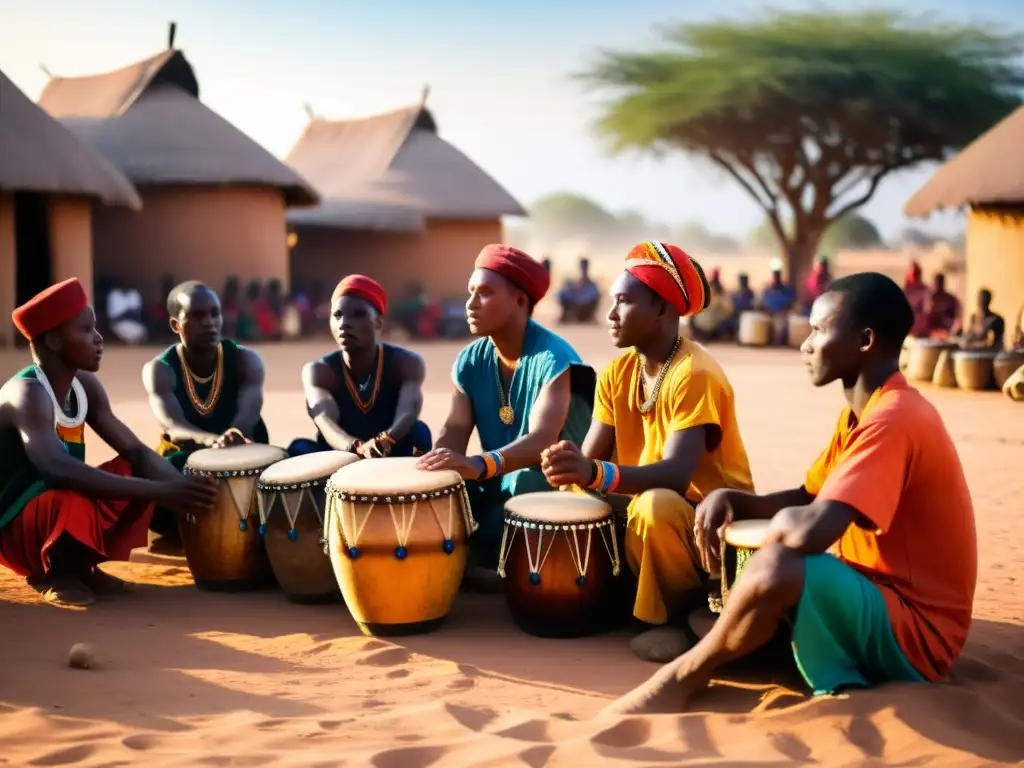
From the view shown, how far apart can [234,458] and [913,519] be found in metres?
2.80

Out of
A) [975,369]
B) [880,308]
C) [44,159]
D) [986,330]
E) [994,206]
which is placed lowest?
[975,369]

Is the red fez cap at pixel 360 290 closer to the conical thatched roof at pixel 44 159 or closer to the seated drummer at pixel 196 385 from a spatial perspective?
the seated drummer at pixel 196 385

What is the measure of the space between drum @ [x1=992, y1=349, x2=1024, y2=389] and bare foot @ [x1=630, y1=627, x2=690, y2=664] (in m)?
8.81

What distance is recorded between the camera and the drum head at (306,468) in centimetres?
471

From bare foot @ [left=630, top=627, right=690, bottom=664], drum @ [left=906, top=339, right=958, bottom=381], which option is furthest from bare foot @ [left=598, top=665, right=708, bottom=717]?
drum @ [left=906, top=339, right=958, bottom=381]

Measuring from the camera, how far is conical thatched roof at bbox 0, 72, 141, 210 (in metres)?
15.2

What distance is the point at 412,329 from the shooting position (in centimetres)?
2098

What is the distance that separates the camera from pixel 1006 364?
470 inches

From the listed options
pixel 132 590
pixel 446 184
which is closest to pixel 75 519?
pixel 132 590

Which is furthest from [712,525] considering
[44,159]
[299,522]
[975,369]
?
[44,159]

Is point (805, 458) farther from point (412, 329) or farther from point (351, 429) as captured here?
point (412, 329)

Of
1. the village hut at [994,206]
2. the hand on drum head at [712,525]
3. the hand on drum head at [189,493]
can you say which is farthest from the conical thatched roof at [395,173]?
the hand on drum head at [712,525]

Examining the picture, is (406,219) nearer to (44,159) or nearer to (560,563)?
(44,159)

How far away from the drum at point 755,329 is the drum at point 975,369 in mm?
6080
